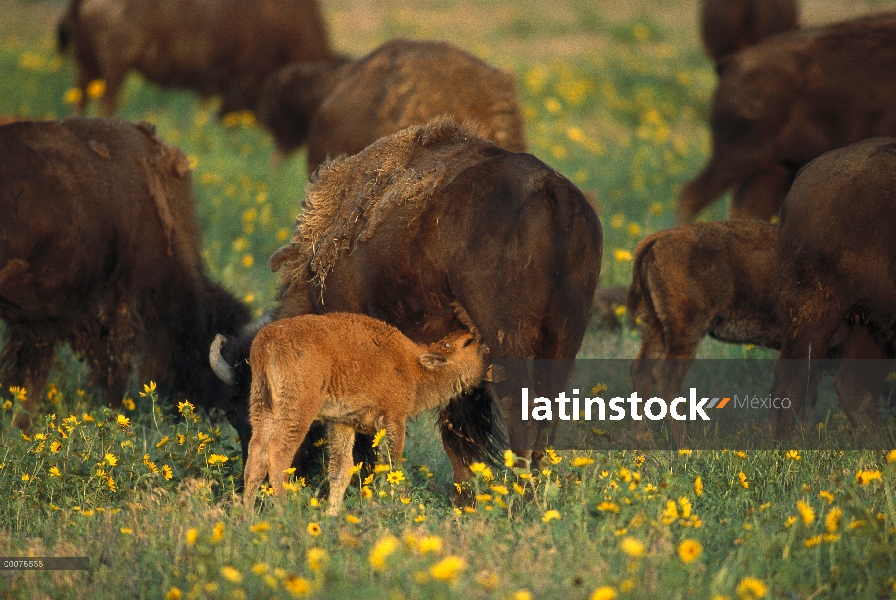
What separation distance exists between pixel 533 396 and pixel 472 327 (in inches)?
17.4

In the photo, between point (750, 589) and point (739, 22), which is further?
point (739, 22)

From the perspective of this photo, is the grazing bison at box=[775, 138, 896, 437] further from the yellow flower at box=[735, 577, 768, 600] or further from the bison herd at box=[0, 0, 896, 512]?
the yellow flower at box=[735, 577, 768, 600]

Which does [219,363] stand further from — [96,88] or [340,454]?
[96,88]

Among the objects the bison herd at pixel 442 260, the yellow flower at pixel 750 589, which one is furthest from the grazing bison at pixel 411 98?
the yellow flower at pixel 750 589

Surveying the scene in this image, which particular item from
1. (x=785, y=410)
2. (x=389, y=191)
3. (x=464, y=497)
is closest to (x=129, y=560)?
(x=464, y=497)

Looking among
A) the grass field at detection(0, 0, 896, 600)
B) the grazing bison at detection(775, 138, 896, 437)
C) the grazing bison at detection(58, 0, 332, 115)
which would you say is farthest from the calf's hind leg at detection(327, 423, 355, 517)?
the grazing bison at detection(58, 0, 332, 115)

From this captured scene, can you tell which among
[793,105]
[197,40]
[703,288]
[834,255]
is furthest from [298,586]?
[197,40]

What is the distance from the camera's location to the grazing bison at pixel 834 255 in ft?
17.5

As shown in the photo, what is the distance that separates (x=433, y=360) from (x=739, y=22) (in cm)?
691

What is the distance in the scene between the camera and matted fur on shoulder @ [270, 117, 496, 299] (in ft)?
16.8

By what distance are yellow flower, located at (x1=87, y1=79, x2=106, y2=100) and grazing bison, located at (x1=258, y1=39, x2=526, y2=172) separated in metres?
4.76

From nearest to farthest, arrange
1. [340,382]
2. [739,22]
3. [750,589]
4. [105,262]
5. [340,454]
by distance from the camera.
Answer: [750,589] < [340,382] < [340,454] < [105,262] < [739,22]

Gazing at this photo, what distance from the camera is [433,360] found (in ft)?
16.9

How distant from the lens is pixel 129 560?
14.3 feet
